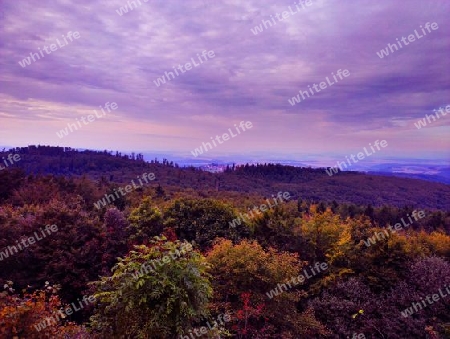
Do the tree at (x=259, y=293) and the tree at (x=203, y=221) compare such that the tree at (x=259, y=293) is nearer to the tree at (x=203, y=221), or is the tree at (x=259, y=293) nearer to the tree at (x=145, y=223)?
the tree at (x=203, y=221)

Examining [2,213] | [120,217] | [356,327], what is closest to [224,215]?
[120,217]

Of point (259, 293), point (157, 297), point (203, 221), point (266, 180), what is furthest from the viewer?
point (266, 180)

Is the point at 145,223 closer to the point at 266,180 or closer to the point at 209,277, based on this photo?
the point at 209,277

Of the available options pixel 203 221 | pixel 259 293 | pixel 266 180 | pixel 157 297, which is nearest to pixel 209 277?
pixel 259 293

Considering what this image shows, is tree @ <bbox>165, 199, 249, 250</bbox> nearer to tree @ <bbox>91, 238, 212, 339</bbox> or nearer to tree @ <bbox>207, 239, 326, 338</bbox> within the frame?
tree @ <bbox>207, 239, 326, 338</bbox>

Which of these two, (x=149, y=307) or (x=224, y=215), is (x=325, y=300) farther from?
(x=149, y=307)

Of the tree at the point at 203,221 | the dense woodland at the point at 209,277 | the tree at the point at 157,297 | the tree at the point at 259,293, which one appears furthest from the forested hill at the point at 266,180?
the tree at the point at 157,297

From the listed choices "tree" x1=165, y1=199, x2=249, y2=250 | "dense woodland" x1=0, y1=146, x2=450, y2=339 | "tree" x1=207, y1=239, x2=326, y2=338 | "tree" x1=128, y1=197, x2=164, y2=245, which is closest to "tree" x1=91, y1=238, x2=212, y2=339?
"dense woodland" x1=0, y1=146, x2=450, y2=339

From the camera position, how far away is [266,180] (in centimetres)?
16762

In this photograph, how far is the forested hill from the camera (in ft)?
440

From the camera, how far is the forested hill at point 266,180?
134125mm

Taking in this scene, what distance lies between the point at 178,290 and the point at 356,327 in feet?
46.5

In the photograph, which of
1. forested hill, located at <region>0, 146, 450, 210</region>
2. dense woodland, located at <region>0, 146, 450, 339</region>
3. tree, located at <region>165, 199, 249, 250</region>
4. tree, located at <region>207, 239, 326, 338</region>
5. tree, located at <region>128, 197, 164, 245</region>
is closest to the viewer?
dense woodland, located at <region>0, 146, 450, 339</region>

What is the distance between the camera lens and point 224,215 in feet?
81.9
